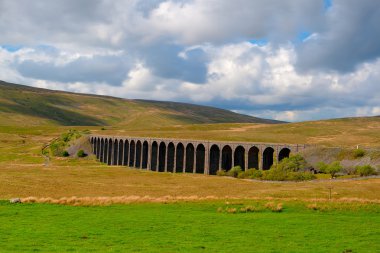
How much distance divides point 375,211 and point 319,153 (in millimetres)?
40534

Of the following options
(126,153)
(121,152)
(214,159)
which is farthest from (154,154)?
(214,159)

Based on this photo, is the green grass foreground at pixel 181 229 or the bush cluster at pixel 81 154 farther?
the bush cluster at pixel 81 154

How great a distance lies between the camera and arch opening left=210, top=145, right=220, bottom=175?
283ft

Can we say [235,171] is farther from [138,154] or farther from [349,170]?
[138,154]

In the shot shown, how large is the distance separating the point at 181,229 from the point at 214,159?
61333 mm

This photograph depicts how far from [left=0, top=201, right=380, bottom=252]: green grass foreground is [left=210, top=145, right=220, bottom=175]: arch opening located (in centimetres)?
5010

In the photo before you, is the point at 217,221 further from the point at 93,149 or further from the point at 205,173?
the point at 93,149

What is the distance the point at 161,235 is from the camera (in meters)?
24.3

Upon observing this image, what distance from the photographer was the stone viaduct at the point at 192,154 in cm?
7775

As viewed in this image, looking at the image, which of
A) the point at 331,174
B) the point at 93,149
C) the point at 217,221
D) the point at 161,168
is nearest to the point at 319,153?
the point at 331,174

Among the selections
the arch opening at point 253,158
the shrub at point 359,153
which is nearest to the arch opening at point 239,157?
the arch opening at point 253,158

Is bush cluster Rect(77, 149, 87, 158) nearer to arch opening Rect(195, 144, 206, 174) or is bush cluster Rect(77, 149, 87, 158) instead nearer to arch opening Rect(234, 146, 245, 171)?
arch opening Rect(195, 144, 206, 174)

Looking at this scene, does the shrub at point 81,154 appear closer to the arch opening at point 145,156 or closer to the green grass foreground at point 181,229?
the arch opening at point 145,156

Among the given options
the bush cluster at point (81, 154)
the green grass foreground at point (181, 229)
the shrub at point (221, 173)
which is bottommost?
the green grass foreground at point (181, 229)
